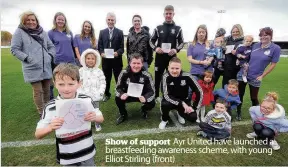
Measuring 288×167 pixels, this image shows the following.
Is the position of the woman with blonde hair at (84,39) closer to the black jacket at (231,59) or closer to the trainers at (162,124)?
the trainers at (162,124)

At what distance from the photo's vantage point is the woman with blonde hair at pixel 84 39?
5375 millimetres

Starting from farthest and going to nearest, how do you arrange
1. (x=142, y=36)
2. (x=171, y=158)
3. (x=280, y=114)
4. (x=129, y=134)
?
1. (x=142, y=36)
2. (x=129, y=134)
3. (x=280, y=114)
4. (x=171, y=158)

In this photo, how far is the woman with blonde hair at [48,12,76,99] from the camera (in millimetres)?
4949

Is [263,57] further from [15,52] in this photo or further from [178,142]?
[15,52]

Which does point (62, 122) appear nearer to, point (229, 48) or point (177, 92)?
point (177, 92)

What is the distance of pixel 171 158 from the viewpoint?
3203mm

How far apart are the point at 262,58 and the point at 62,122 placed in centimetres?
383

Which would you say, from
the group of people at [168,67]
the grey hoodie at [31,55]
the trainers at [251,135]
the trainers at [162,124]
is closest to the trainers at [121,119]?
the group of people at [168,67]

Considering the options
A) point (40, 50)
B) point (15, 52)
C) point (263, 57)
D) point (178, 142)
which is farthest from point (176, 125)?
point (15, 52)

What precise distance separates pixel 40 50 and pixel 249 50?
3.99 m

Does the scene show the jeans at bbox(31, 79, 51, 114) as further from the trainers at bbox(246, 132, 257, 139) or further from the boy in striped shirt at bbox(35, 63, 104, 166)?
the trainers at bbox(246, 132, 257, 139)

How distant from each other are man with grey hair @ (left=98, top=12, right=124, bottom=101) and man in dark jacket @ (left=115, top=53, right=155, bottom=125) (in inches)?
44.2

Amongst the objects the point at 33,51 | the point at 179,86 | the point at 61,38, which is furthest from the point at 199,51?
the point at 33,51

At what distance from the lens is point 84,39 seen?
18.0 ft
